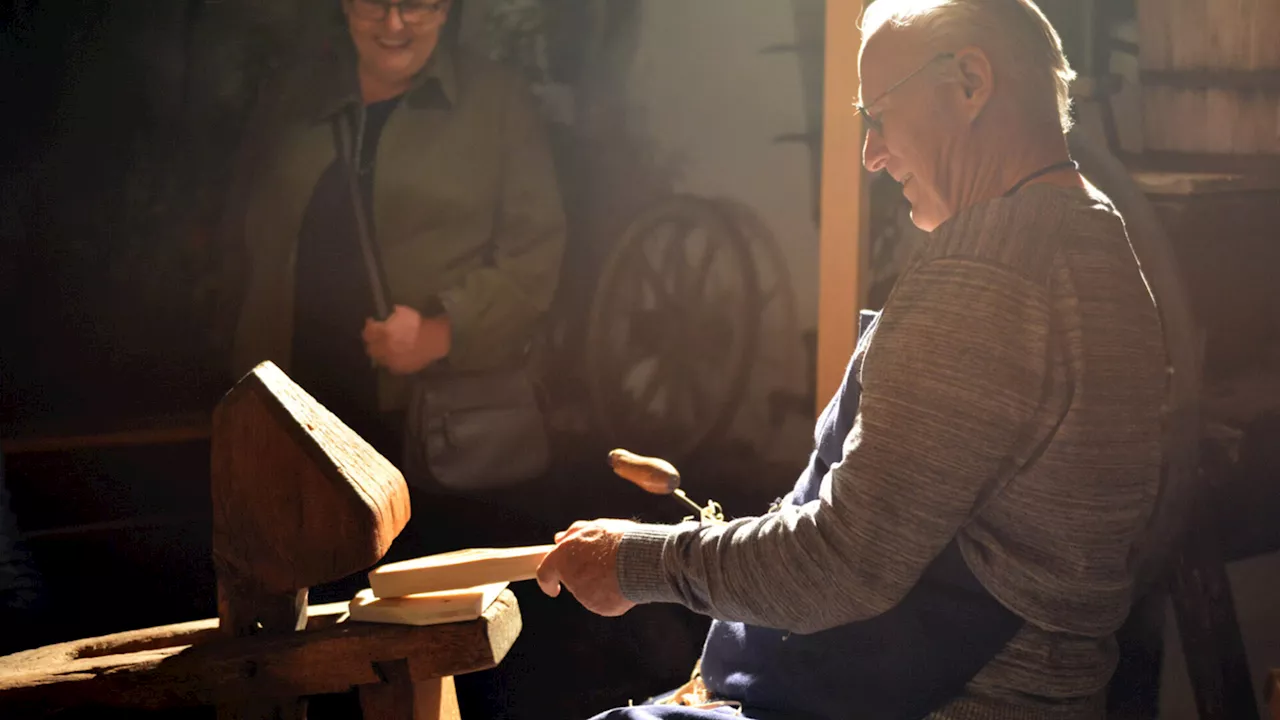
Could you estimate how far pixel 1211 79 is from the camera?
1998mm

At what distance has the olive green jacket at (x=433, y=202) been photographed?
2012 mm

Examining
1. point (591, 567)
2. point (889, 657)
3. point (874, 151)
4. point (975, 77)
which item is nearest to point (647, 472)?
point (591, 567)

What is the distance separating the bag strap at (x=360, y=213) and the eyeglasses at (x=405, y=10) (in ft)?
0.63

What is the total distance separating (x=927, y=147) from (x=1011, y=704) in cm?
63

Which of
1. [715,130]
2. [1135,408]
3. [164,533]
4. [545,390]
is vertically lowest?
[164,533]

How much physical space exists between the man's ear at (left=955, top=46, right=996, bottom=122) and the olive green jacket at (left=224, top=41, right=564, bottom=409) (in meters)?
1.15

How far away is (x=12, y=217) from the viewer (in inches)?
74.3

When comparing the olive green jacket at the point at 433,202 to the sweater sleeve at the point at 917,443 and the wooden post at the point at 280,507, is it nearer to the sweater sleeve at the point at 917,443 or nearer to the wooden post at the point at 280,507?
the wooden post at the point at 280,507

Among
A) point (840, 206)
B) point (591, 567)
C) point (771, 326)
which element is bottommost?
point (591, 567)

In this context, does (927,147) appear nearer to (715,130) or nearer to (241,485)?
(241,485)

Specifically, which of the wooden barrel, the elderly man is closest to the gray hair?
the elderly man

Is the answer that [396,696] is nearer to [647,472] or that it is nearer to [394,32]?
[647,472]

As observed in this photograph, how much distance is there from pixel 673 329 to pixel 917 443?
1310mm

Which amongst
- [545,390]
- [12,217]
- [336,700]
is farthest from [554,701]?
[12,217]
